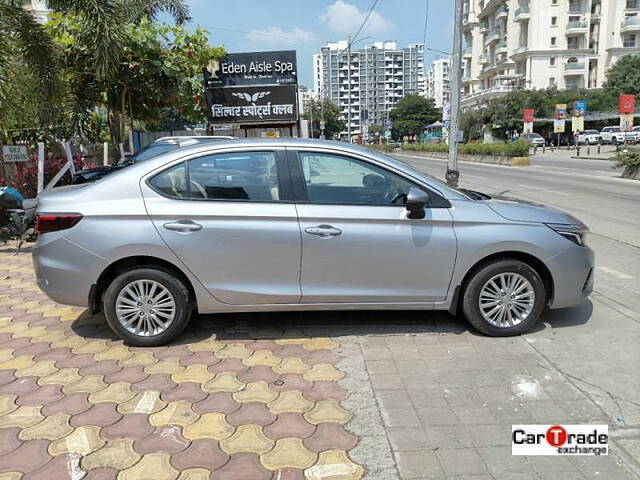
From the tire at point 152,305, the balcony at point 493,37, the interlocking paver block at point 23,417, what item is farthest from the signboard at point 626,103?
the balcony at point 493,37

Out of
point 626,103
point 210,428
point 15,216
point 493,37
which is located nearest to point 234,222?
point 210,428

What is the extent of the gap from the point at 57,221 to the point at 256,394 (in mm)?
2111

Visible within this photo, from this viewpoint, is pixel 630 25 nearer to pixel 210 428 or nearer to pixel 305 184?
pixel 305 184

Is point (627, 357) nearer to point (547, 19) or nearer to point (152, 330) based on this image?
point (152, 330)

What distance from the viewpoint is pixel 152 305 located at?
401 centimetres

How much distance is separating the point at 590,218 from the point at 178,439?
1014cm

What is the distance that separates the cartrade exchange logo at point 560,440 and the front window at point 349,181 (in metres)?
1.91

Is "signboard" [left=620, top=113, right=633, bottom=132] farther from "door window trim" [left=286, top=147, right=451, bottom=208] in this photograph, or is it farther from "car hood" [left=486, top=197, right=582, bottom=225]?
"door window trim" [left=286, top=147, right=451, bottom=208]

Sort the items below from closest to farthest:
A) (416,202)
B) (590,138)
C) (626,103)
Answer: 1. (416,202)
2. (626,103)
3. (590,138)

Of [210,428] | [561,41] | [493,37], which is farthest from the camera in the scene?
[493,37]

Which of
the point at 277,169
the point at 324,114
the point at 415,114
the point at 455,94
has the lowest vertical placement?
the point at 277,169

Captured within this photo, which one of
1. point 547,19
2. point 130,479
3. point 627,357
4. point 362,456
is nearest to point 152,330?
point 130,479

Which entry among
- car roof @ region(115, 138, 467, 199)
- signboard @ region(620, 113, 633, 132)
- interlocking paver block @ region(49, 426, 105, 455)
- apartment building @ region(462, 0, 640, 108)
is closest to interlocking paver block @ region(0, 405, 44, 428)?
interlocking paver block @ region(49, 426, 105, 455)

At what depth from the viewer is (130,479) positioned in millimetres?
2562
